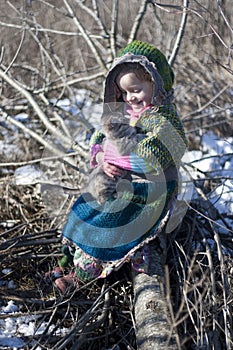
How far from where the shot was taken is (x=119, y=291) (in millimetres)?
2725

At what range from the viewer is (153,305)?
7.80ft

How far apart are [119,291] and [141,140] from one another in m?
0.70

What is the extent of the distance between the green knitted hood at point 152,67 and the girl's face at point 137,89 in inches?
2.2

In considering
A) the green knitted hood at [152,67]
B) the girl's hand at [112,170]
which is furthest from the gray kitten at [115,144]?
the green knitted hood at [152,67]

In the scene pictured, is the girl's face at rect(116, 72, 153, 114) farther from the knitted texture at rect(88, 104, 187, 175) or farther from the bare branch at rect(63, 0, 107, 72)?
the bare branch at rect(63, 0, 107, 72)

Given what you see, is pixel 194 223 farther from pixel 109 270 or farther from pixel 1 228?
pixel 1 228

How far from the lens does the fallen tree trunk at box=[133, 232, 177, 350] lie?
7.13 ft

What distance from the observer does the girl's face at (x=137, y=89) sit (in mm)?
2750

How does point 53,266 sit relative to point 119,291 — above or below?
above

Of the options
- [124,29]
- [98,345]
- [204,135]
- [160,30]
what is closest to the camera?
[98,345]

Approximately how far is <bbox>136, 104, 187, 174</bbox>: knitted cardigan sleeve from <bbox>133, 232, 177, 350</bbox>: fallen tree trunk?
346mm

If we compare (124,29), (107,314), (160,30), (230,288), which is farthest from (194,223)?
(124,29)

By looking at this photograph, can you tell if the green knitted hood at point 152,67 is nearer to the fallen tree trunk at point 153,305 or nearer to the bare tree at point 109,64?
the bare tree at point 109,64

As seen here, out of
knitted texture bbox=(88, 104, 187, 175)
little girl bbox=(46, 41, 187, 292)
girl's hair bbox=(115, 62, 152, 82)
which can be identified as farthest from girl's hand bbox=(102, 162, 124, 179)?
girl's hair bbox=(115, 62, 152, 82)
